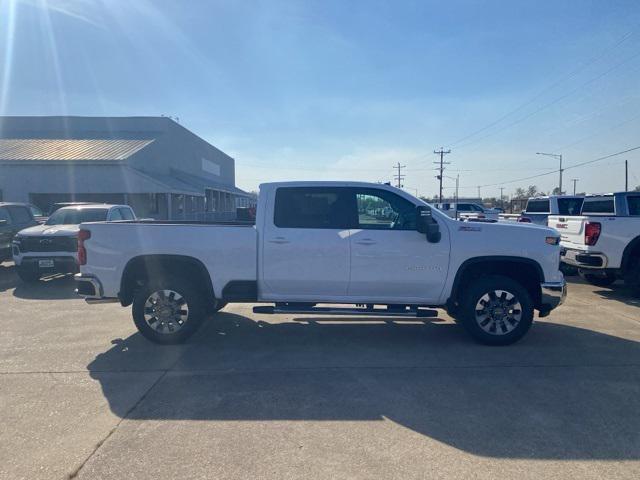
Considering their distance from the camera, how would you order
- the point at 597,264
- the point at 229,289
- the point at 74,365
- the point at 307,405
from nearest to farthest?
the point at 307,405, the point at 74,365, the point at 229,289, the point at 597,264

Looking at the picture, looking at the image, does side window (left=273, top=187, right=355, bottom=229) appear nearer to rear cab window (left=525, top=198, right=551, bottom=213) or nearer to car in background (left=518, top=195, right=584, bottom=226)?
car in background (left=518, top=195, right=584, bottom=226)

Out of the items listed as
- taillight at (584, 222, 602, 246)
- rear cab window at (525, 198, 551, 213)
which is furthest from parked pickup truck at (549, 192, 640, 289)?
rear cab window at (525, 198, 551, 213)

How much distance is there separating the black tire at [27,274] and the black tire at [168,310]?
5.63 metres

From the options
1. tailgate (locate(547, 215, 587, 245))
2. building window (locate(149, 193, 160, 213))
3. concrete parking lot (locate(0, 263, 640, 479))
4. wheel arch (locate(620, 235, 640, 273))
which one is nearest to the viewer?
concrete parking lot (locate(0, 263, 640, 479))

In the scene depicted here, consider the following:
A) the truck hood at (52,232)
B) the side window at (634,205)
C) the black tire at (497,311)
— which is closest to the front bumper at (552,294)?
the black tire at (497,311)

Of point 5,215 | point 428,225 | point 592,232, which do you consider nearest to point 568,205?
point 592,232

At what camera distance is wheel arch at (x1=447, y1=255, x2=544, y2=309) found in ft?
17.0

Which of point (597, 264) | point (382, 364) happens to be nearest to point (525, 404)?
point (382, 364)

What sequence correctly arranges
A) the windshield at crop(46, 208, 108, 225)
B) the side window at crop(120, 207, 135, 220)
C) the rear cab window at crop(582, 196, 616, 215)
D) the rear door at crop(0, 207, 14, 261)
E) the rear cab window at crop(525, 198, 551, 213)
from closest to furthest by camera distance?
1. the rear cab window at crop(582, 196, 616, 215)
2. the windshield at crop(46, 208, 108, 225)
3. the rear door at crop(0, 207, 14, 261)
4. the side window at crop(120, 207, 135, 220)
5. the rear cab window at crop(525, 198, 551, 213)

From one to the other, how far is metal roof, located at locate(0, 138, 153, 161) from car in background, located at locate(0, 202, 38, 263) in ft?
40.1

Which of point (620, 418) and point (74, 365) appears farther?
point (74, 365)

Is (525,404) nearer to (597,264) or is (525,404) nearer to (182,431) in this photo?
(182,431)

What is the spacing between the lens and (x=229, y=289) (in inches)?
207

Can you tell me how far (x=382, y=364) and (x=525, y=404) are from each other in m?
1.51
